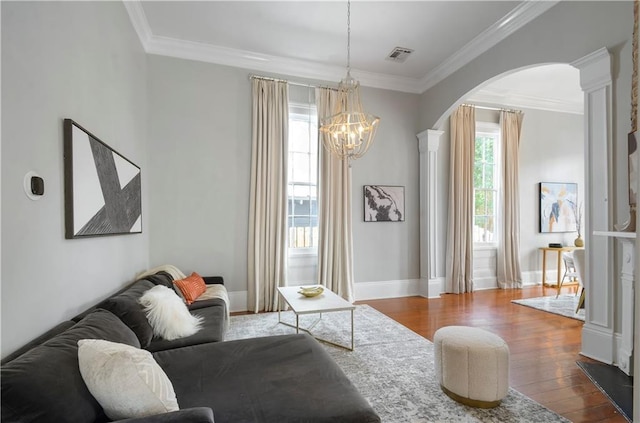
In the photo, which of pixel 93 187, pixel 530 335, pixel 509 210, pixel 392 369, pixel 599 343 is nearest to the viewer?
pixel 93 187

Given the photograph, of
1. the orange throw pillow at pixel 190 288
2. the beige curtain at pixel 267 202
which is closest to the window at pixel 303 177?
the beige curtain at pixel 267 202

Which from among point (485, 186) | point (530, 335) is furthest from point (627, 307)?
point (485, 186)

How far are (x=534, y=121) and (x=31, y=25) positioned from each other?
23.4ft

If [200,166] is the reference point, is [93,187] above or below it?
below

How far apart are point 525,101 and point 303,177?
459cm

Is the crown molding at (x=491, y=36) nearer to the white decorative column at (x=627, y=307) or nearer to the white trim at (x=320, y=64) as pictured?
the white trim at (x=320, y=64)

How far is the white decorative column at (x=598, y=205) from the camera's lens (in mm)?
2559

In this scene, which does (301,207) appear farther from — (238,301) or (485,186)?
(485,186)

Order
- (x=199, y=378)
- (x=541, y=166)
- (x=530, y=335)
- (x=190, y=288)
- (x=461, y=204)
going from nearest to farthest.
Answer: (x=199, y=378) → (x=190, y=288) → (x=530, y=335) → (x=461, y=204) → (x=541, y=166)

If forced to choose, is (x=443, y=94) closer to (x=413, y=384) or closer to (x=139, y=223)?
(x=413, y=384)

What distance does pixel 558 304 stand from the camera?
14.4 ft

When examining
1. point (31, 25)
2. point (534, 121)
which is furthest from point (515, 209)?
point (31, 25)

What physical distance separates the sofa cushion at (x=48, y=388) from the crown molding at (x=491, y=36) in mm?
4573

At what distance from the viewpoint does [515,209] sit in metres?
5.50
